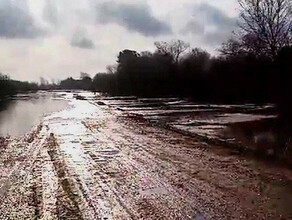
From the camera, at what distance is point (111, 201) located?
9.01 meters

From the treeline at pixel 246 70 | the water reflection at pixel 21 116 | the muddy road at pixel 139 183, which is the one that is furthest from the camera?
the treeline at pixel 246 70

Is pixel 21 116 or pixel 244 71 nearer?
pixel 21 116

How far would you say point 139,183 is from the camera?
10.8 meters

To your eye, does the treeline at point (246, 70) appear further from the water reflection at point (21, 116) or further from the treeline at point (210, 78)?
the water reflection at point (21, 116)

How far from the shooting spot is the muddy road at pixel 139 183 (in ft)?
Result: 27.1

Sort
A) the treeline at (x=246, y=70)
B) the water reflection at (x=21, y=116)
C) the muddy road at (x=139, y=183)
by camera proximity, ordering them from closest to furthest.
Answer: the muddy road at (x=139, y=183)
the water reflection at (x=21, y=116)
the treeline at (x=246, y=70)

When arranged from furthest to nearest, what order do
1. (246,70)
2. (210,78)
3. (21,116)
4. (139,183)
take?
(210,78)
(246,70)
(21,116)
(139,183)

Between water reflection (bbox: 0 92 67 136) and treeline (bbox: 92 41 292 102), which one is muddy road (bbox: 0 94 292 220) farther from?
treeline (bbox: 92 41 292 102)

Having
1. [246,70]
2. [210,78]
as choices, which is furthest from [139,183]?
[210,78]

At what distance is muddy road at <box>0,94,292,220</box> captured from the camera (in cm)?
827

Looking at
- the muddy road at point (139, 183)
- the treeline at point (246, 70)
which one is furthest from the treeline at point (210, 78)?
the muddy road at point (139, 183)

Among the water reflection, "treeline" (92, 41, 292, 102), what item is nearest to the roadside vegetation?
"treeline" (92, 41, 292, 102)

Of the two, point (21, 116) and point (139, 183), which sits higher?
point (139, 183)

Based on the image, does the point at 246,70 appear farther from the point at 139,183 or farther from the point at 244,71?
the point at 139,183
